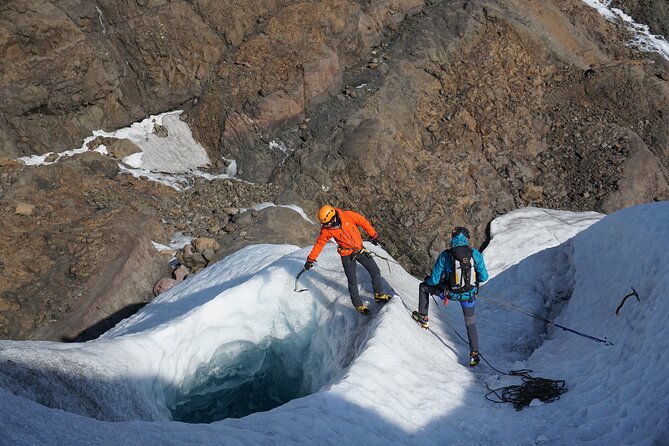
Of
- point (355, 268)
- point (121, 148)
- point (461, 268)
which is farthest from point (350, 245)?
point (121, 148)

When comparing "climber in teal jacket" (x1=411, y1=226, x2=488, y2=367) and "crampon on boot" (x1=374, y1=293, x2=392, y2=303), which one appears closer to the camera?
"climber in teal jacket" (x1=411, y1=226, x2=488, y2=367)

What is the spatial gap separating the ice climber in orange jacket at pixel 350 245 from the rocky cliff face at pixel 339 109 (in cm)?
899

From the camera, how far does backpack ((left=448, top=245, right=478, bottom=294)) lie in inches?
356

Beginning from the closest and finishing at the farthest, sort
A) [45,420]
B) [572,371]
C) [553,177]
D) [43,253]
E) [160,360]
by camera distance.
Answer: [45,420] < [572,371] < [160,360] < [43,253] < [553,177]

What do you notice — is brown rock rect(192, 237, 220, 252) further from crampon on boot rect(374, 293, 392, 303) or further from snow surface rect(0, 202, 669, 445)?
crampon on boot rect(374, 293, 392, 303)

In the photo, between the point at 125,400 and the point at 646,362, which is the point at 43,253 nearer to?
the point at 125,400

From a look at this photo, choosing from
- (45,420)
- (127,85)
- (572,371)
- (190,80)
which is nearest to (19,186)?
(127,85)

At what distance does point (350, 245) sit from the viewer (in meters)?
9.98

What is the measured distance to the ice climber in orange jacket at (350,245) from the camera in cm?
995

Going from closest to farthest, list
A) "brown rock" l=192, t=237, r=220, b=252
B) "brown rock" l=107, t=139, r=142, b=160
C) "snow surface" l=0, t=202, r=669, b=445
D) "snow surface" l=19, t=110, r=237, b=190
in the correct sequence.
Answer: "snow surface" l=0, t=202, r=669, b=445, "brown rock" l=192, t=237, r=220, b=252, "snow surface" l=19, t=110, r=237, b=190, "brown rock" l=107, t=139, r=142, b=160

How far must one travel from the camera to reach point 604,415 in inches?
287

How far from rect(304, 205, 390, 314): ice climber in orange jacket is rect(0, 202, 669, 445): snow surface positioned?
1.34 feet

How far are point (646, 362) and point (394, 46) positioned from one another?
1988 centimetres

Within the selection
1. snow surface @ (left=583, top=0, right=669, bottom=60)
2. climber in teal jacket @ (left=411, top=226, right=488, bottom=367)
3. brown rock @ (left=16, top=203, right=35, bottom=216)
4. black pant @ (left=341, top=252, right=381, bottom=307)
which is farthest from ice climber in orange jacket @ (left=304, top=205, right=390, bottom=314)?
snow surface @ (left=583, top=0, right=669, bottom=60)
